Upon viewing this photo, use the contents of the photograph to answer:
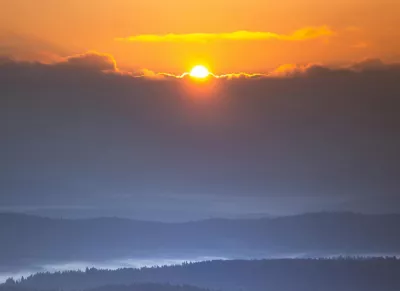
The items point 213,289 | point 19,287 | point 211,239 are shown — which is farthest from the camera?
point 211,239

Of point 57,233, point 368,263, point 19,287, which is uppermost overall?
point 57,233

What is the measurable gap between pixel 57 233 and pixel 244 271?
19.0 metres

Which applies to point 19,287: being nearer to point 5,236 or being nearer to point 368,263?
point 5,236

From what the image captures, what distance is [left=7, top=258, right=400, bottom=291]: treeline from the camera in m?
66.2

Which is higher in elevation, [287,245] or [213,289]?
[287,245]

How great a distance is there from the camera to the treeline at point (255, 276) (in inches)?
2606

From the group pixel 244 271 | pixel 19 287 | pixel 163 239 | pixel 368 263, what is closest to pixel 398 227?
pixel 368 263

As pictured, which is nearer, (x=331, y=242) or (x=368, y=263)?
(x=368, y=263)

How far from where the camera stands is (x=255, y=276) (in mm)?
77000

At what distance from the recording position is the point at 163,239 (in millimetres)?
79500

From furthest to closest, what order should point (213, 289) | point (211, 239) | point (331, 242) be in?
point (331, 242) → point (211, 239) → point (213, 289)

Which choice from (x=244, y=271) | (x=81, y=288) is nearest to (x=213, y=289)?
(x=244, y=271)

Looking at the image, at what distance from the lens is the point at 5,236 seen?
A: 254 feet

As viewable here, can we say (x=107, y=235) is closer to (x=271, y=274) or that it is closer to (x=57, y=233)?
(x=57, y=233)
